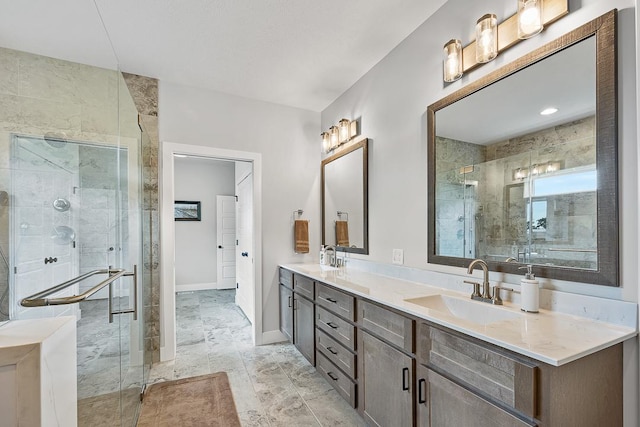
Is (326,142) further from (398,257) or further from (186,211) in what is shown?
(186,211)

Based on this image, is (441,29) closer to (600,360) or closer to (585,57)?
(585,57)

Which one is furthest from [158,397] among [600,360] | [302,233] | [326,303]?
[600,360]

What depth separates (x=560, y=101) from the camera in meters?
1.41

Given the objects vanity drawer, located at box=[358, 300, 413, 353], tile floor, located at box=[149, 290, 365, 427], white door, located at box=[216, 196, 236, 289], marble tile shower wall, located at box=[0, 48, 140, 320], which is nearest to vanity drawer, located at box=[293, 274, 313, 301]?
tile floor, located at box=[149, 290, 365, 427]

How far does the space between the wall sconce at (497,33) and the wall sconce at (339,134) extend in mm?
1159

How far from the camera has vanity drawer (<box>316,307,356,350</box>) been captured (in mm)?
2016

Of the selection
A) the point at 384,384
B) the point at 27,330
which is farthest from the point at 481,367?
the point at 27,330

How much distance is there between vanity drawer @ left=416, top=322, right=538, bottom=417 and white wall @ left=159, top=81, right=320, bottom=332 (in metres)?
2.19

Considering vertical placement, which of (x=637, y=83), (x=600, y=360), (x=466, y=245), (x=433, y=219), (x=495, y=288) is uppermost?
(x=637, y=83)

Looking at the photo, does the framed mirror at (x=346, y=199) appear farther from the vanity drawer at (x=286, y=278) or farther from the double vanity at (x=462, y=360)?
the double vanity at (x=462, y=360)

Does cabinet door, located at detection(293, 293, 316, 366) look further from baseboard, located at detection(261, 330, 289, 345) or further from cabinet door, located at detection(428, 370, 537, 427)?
cabinet door, located at detection(428, 370, 537, 427)

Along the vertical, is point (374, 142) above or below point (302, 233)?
above

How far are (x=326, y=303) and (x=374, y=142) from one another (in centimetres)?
144

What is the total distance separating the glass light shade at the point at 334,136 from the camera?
324 cm
